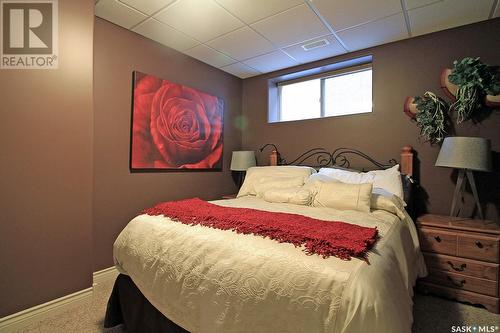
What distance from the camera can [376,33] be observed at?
8.25ft

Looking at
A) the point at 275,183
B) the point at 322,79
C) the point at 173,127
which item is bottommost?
the point at 275,183

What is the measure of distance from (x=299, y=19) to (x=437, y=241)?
234cm

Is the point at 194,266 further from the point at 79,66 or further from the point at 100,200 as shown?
the point at 79,66

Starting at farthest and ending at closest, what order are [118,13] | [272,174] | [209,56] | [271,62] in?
[271,62] → [209,56] → [272,174] → [118,13]

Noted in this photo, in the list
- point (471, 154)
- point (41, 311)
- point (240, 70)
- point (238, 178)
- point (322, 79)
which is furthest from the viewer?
point (238, 178)

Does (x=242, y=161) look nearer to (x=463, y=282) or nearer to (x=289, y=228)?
(x=289, y=228)

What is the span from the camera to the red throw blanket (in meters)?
1.07

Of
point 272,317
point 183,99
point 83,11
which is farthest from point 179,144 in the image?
point 272,317

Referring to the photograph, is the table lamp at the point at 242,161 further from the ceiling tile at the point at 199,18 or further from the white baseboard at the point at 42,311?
the white baseboard at the point at 42,311

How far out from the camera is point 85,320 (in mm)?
1694

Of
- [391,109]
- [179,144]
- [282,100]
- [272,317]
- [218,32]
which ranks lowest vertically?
[272,317]

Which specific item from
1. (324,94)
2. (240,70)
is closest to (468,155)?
(324,94)

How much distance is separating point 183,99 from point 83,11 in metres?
1.26

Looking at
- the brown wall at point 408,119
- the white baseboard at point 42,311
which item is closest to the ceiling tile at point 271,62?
the brown wall at point 408,119
